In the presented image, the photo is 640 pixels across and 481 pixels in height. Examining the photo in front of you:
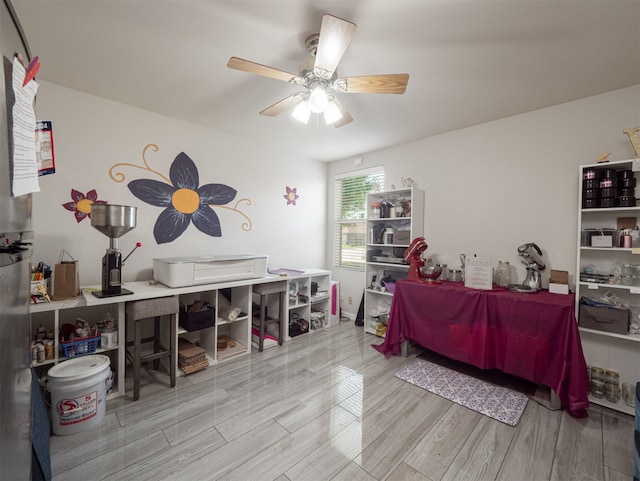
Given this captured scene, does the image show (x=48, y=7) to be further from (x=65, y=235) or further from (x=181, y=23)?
(x=65, y=235)

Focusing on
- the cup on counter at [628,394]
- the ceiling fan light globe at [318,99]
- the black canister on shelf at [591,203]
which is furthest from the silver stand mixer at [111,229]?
the cup on counter at [628,394]

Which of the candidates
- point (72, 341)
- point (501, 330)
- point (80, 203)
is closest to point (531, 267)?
point (501, 330)

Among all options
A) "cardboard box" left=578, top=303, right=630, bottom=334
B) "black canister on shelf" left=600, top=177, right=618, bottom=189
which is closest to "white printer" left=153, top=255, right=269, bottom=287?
"cardboard box" left=578, top=303, right=630, bottom=334

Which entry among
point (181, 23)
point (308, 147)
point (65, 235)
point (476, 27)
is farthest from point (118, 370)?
point (476, 27)

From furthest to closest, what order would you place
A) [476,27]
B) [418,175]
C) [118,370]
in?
1. [418,175]
2. [118,370]
3. [476,27]

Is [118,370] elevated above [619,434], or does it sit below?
above

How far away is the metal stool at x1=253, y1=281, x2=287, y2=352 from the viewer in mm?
2789

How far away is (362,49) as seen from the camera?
1.70 metres

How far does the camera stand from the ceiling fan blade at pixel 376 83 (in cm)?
158

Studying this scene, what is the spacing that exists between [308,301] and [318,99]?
233 cm

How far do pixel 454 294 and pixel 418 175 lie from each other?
5.11ft

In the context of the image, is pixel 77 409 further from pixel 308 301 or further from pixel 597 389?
pixel 597 389

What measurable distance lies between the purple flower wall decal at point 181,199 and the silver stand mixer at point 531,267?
10.1 feet

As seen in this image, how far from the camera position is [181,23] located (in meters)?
1.53
